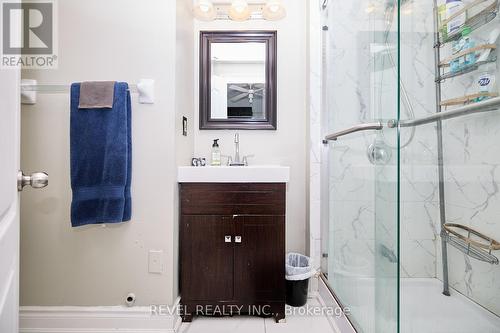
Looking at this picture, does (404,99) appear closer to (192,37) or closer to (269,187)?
(269,187)

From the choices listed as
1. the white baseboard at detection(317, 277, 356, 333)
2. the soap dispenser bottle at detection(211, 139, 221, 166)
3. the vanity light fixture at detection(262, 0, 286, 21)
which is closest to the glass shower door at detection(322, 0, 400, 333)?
the white baseboard at detection(317, 277, 356, 333)

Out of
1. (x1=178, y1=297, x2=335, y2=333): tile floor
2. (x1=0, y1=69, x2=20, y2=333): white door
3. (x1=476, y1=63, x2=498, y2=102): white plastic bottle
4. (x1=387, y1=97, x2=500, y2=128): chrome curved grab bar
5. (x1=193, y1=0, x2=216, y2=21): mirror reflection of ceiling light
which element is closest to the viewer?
(x1=0, y1=69, x2=20, y2=333): white door

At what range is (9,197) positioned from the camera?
0.59 metres

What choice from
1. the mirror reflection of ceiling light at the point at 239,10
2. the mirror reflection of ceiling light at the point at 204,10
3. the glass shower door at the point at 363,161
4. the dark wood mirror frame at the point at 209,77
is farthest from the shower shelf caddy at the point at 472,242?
the mirror reflection of ceiling light at the point at 204,10

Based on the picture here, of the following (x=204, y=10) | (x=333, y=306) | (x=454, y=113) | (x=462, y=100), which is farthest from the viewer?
(x=204, y=10)

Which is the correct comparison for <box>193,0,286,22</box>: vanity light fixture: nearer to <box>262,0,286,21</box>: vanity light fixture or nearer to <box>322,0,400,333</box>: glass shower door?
<box>262,0,286,21</box>: vanity light fixture

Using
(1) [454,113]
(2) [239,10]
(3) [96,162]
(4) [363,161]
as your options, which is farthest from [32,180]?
(2) [239,10]

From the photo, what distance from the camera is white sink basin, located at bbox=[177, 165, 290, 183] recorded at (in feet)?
4.83

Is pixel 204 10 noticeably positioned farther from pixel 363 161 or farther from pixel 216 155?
pixel 363 161

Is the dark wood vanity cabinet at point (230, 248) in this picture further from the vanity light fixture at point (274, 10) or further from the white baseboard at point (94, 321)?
the vanity light fixture at point (274, 10)

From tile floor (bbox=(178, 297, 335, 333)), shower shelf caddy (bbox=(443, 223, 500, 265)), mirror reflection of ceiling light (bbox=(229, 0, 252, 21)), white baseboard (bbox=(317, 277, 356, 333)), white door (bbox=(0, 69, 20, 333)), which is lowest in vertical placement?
tile floor (bbox=(178, 297, 335, 333))

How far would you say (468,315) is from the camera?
1090 millimetres

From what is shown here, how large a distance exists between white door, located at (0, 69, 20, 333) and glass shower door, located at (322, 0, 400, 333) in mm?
1151

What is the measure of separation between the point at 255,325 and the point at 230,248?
448 mm
